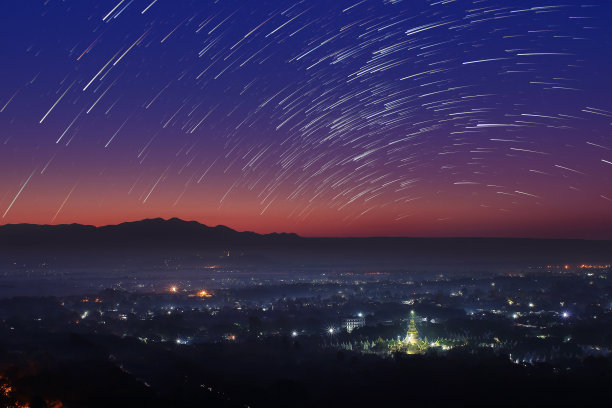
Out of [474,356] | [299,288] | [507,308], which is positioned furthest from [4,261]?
[474,356]

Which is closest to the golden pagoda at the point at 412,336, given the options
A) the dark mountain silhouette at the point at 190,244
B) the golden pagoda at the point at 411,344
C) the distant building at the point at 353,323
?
the golden pagoda at the point at 411,344

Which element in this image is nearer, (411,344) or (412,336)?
(411,344)

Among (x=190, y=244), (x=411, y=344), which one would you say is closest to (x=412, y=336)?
(x=411, y=344)

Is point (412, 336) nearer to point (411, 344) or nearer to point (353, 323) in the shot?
point (411, 344)

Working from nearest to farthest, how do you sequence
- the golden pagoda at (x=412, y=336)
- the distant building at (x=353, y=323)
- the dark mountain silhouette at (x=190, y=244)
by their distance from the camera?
the golden pagoda at (x=412, y=336), the distant building at (x=353, y=323), the dark mountain silhouette at (x=190, y=244)

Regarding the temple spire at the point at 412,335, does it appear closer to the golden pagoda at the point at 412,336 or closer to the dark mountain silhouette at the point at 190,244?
the golden pagoda at the point at 412,336

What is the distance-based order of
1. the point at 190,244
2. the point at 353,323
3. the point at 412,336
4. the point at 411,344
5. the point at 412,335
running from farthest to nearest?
the point at 190,244
the point at 353,323
the point at 412,335
the point at 412,336
the point at 411,344

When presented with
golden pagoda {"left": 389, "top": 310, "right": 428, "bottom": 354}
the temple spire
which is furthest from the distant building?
golden pagoda {"left": 389, "top": 310, "right": 428, "bottom": 354}

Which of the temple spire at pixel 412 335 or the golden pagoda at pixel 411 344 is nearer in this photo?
the golden pagoda at pixel 411 344

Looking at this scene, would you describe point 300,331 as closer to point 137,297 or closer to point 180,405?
point 180,405
